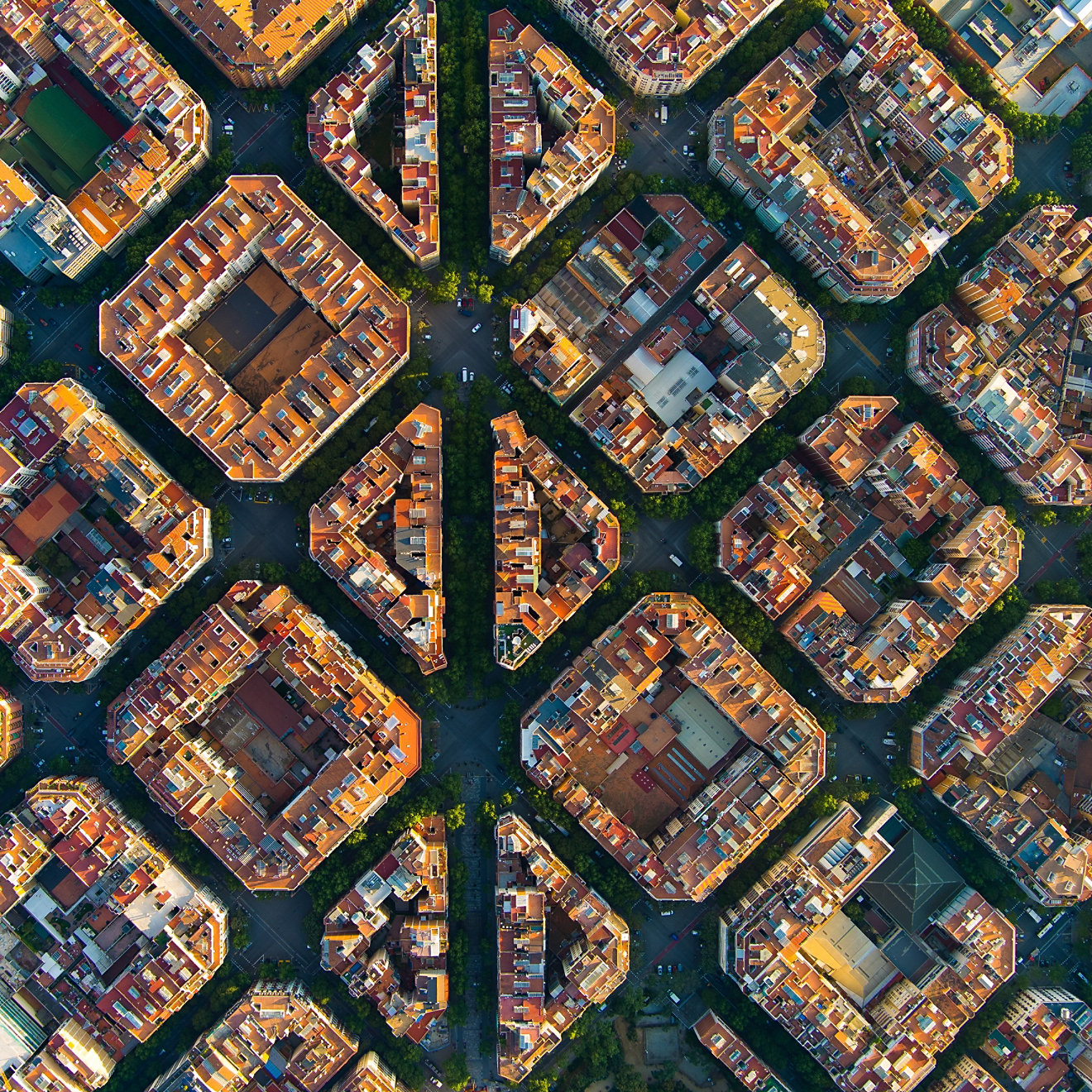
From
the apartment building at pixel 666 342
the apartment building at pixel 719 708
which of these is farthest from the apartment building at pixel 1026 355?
the apartment building at pixel 719 708

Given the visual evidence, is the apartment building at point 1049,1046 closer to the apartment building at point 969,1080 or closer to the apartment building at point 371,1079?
the apartment building at point 969,1080

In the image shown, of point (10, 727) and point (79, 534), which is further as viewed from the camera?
point (79, 534)

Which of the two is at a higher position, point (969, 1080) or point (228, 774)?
point (228, 774)

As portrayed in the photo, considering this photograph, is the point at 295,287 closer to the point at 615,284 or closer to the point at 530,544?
the point at 615,284

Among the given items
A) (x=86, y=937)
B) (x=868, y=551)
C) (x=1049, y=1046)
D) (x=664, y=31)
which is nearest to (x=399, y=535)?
(x=868, y=551)

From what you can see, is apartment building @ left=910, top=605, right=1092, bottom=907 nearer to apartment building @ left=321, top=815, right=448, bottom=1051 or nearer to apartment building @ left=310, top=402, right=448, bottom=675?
apartment building @ left=321, top=815, right=448, bottom=1051

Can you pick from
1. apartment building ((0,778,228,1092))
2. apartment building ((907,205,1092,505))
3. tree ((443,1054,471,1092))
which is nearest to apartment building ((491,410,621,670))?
apartment building ((907,205,1092,505))

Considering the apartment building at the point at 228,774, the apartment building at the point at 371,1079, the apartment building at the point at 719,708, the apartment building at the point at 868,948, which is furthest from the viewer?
the apartment building at the point at 719,708
